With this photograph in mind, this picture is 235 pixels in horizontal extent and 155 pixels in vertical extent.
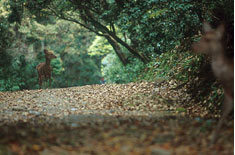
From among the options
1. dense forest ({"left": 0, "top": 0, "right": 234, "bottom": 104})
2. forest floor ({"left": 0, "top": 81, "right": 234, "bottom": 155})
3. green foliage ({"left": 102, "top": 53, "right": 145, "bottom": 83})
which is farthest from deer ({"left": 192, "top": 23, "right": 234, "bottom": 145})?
green foliage ({"left": 102, "top": 53, "right": 145, "bottom": 83})

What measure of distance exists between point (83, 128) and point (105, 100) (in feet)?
12.3

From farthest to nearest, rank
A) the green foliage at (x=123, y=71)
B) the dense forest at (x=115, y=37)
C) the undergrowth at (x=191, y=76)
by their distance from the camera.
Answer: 1. the green foliage at (x=123, y=71)
2. the dense forest at (x=115, y=37)
3. the undergrowth at (x=191, y=76)

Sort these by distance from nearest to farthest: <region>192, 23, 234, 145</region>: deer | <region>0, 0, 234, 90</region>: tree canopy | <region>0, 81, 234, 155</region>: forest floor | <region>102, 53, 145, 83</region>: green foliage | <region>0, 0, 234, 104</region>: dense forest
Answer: <region>0, 81, 234, 155</region>: forest floor → <region>192, 23, 234, 145</region>: deer → <region>0, 0, 234, 104</region>: dense forest → <region>0, 0, 234, 90</region>: tree canopy → <region>102, 53, 145, 83</region>: green foliage

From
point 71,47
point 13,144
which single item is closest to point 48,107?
point 13,144

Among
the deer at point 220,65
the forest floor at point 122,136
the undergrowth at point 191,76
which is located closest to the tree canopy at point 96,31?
the undergrowth at point 191,76

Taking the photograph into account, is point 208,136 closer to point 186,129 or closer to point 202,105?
point 186,129

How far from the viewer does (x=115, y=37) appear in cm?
1441

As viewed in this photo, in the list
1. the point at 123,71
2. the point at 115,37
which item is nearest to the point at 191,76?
the point at 115,37

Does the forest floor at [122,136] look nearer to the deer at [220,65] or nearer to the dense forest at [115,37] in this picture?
the deer at [220,65]

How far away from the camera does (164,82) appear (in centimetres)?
893

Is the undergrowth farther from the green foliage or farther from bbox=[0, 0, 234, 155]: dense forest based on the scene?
the green foliage

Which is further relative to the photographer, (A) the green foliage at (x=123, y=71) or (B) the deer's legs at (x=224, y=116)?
(A) the green foliage at (x=123, y=71)

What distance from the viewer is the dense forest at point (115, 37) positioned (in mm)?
7793

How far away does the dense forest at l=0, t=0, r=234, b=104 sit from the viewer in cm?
779
